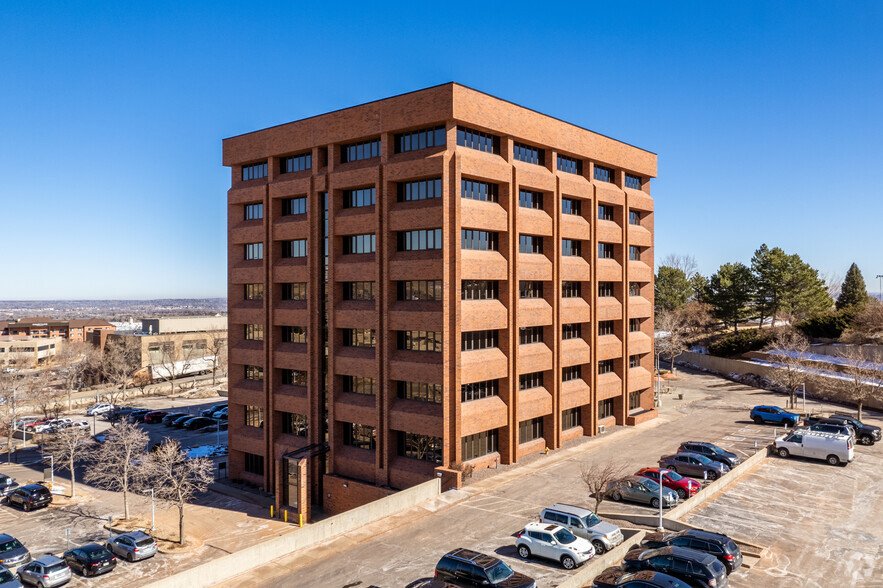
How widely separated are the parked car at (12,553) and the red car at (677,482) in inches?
1388

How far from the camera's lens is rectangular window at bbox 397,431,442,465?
1526 inches

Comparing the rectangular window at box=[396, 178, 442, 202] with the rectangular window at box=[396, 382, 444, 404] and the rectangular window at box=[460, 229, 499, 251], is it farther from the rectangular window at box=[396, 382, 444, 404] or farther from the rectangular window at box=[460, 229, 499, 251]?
the rectangular window at box=[396, 382, 444, 404]

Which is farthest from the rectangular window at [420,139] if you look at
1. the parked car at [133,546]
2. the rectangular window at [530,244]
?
the parked car at [133,546]

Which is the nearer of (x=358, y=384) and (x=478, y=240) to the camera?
(x=478, y=240)

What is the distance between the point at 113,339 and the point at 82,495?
2989 inches

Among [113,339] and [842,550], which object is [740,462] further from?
[113,339]

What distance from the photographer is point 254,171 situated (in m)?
51.6

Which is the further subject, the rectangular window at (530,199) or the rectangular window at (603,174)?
the rectangular window at (603,174)

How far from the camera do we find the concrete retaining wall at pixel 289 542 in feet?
80.7

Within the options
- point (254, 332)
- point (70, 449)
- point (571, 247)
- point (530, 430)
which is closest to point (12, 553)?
point (70, 449)

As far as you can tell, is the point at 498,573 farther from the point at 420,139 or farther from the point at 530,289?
the point at 420,139

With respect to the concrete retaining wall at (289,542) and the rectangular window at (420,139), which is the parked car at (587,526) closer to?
the concrete retaining wall at (289,542)

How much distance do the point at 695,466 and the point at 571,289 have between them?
1763 cm

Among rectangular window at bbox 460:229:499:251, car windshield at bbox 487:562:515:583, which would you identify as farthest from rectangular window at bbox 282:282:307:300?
car windshield at bbox 487:562:515:583
